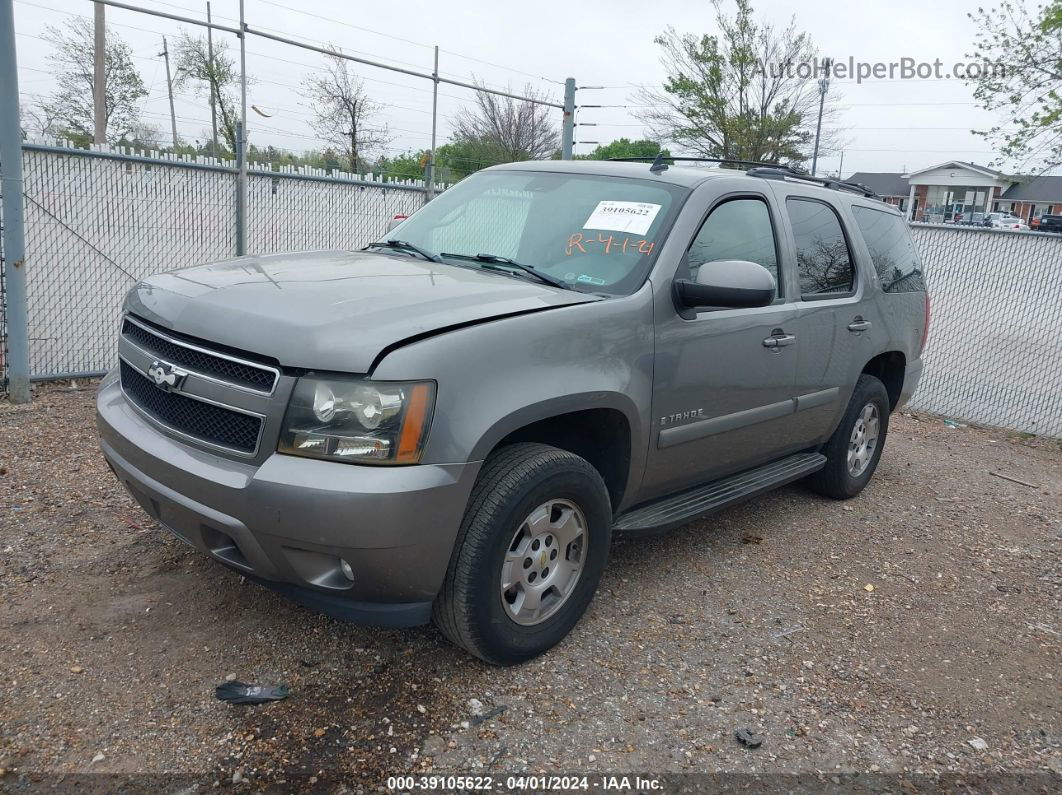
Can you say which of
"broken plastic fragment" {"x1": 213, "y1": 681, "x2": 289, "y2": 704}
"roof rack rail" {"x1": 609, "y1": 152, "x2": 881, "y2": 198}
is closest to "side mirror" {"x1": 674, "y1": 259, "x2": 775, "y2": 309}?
"roof rack rail" {"x1": 609, "y1": 152, "x2": 881, "y2": 198}

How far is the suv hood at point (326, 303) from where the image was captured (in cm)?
264

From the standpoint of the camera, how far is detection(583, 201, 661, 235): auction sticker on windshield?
3.68 metres

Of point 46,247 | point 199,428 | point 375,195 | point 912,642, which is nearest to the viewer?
point 199,428

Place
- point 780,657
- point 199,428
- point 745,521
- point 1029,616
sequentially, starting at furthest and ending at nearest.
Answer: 1. point 745,521
2. point 1029,616
3. point 780,657
4. point 199,428

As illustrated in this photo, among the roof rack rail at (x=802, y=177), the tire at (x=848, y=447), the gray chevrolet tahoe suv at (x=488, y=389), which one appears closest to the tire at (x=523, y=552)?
the gray chevrolet tahoe suv at (x=488, y=389)

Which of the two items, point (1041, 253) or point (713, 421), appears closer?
point (713, 421)

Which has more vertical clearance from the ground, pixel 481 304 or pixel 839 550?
pixel 481 304

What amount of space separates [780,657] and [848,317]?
6.91 ft

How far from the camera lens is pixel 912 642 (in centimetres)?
370

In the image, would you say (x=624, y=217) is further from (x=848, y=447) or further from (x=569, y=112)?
(x=569, y=112)

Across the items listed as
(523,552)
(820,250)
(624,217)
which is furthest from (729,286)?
(820,250)

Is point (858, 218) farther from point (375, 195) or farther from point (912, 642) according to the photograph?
point (375, 195)

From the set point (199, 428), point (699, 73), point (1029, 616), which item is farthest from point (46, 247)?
point (699, 73)

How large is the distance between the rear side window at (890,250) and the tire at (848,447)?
636 millimetres
